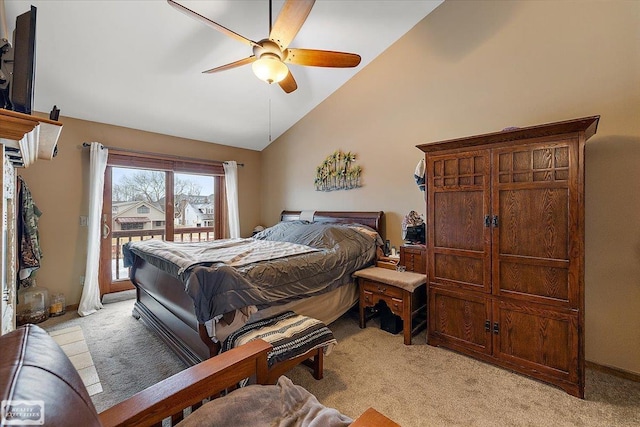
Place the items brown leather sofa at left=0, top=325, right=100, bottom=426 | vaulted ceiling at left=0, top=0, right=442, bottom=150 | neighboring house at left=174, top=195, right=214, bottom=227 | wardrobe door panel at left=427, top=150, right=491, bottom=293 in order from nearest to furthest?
brown leather sofa at left=0, top=325, right=100, bottom=426 → wardrobe door panel at left=427, top=150, right=491, bottom=293 → vaulted ceiling at left=0, top=0, right=442, bottom=150 → neighboring house at left=174, top=195, right=214, bottom=227

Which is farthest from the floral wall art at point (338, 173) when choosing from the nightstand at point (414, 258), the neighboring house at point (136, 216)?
the neighboring house at point (136, 216)

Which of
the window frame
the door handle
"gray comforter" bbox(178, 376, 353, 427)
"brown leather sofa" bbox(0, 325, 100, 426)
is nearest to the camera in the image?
"brown leather sofa" bbox(0, 325, 100, 426)

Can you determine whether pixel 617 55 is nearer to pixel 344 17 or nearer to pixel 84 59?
pixel 344 17

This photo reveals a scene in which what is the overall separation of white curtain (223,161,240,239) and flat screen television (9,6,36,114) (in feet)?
11.6

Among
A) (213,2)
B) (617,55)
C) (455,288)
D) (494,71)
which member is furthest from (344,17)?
(455,288)

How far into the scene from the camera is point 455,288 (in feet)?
7.86

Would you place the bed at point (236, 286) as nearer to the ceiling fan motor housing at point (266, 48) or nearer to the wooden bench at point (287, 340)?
Answer: the wooden bench at point (287, 340)

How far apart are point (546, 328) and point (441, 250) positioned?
35.0 inches

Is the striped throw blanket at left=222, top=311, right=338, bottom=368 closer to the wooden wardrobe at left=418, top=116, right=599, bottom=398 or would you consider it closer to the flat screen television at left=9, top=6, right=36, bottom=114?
the wooden wardrobe at left=418, top=116, right=599, bottom=398

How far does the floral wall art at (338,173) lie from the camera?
3.86 metres

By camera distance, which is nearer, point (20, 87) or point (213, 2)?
point (20, 87)

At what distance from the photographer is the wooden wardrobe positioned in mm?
1857

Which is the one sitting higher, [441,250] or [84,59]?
[84,59]

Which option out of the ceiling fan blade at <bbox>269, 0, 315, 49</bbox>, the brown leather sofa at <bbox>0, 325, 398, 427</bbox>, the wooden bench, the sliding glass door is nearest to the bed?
the wooden bench
